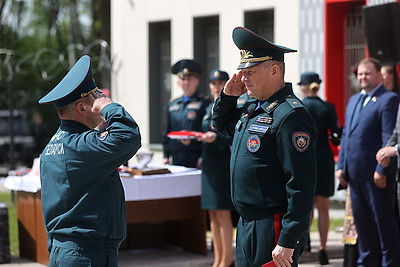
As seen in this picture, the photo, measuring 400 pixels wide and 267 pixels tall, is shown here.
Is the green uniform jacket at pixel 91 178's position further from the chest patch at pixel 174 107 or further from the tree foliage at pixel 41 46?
the tree foliage at pixel 41 46

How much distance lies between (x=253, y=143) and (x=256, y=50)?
511 mm

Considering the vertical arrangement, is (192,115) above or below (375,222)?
above

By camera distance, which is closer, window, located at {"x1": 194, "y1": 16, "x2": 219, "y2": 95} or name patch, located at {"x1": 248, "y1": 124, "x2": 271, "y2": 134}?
name patch, located at {"x1": 248, "y1": 124, "x2": 271, "y2": 134}

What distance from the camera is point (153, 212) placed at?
9328 millimetres

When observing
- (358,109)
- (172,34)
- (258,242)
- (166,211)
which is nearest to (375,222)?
(358,109)

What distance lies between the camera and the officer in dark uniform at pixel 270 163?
15.8 feet

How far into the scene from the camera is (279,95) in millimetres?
5031

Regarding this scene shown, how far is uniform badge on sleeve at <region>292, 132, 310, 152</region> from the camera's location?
4.82 metres

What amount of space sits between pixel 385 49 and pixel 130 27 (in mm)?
9746

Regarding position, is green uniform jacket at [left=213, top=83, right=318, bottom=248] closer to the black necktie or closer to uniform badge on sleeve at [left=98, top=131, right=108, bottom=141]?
uniform badge on sleeve at [left=98, top=131, right=108, bottom=141]

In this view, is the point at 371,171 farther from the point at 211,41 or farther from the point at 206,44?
the point at 206,44

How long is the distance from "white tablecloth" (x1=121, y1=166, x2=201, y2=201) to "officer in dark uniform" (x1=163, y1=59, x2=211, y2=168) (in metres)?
0.33

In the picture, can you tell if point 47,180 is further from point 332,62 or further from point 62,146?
point 332,62

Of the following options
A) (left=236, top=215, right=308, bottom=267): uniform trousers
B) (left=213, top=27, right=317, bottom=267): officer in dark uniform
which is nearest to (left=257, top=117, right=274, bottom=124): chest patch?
(left=213, top=27, right=317, bottom=267): officer in dark uniform
